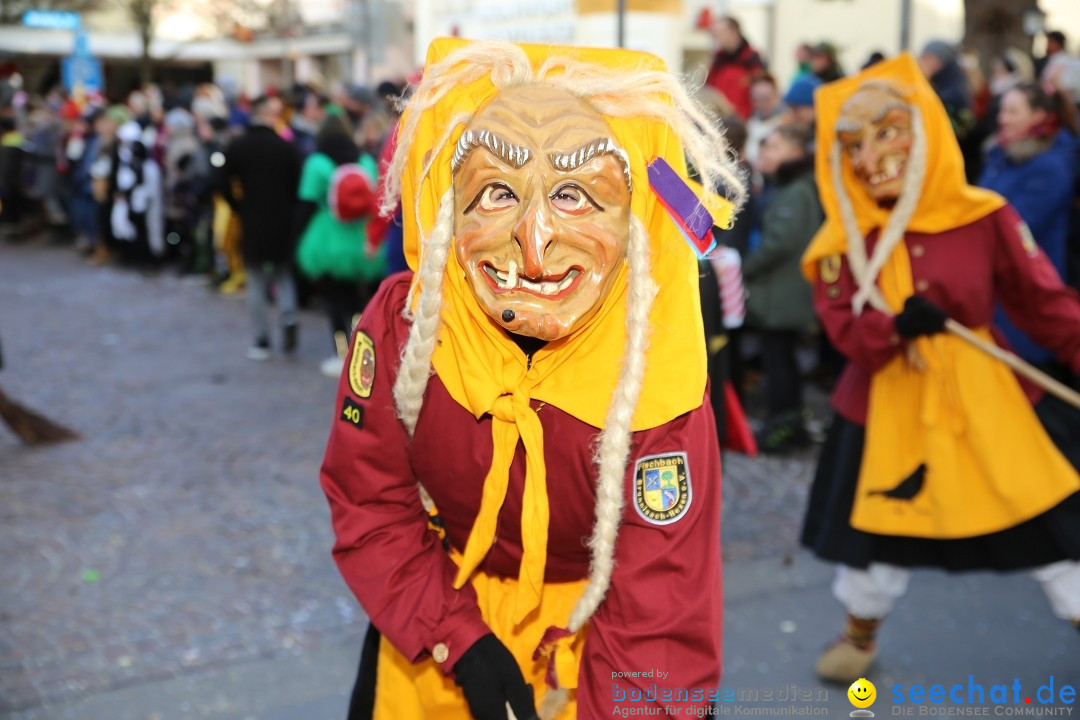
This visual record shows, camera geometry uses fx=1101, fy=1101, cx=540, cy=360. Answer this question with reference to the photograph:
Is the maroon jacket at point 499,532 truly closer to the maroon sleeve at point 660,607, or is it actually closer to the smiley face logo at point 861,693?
the maroon sleeve at point 660,607

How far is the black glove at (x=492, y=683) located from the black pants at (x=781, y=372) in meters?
4.42

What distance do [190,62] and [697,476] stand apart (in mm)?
31447

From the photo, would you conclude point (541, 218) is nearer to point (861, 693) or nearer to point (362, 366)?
point (362, 366)

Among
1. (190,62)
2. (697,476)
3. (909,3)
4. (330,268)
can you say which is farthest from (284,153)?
(190,62)

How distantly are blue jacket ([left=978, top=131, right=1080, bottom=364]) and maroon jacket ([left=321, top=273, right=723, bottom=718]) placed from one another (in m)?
4.19

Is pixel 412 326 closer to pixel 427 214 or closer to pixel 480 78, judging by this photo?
pixel 427 214

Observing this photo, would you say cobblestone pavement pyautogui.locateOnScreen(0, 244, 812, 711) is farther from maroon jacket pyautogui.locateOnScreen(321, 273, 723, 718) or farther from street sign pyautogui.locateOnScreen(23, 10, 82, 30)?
street sign pyautogui.locateOnScreen(23, 10, 82, 30)

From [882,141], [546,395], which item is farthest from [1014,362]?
[546,395]

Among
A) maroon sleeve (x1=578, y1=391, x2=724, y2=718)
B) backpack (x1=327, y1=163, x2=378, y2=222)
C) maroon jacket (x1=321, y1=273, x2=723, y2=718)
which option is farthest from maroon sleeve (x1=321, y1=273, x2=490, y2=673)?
backpack (x1=327, y1=163, x2=378, y2=222)

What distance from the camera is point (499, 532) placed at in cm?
208

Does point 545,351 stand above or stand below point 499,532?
above

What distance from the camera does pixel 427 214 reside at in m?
2.05

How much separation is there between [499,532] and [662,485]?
13.4 inches

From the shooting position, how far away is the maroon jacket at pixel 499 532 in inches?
75.1
